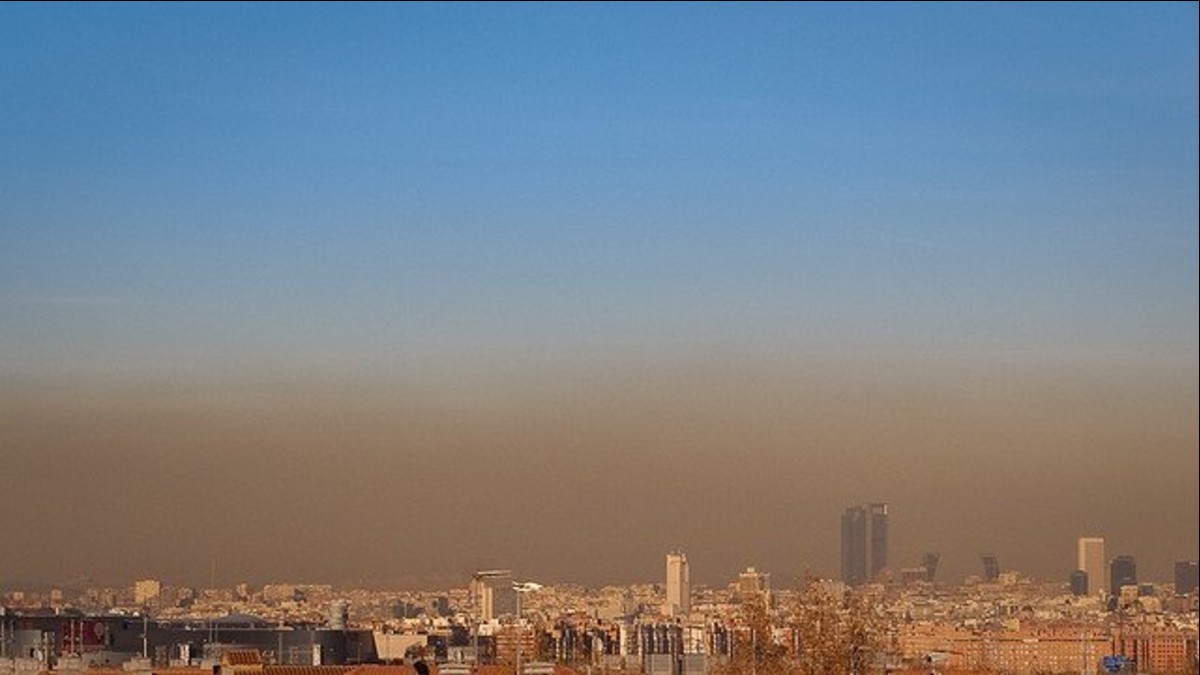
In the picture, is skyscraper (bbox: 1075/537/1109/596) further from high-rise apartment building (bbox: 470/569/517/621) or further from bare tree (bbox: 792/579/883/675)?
bare tree (bbox: 792/579/883/675)

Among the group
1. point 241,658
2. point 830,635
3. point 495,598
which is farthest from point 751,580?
point 830,635

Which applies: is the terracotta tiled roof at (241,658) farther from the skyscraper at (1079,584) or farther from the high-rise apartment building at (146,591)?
the skyscraper at (1079,584)

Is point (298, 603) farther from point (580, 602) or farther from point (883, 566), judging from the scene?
point (883, 566)

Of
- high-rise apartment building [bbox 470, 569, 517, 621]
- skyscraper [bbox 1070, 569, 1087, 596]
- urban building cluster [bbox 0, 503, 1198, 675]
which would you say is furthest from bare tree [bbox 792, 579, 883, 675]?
skyscraper [bbox 1070, 569, 1087, 596]

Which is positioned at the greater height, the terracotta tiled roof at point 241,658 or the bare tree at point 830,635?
the bare tree at point 830,635

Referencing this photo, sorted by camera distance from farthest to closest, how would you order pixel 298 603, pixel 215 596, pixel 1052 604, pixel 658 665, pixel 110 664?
pixel 1052 604, pixel 298 603, pixel 215 596, pixel 658 665, pixel 110 664

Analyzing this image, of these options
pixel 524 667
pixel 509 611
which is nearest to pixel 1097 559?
pixel 509 611

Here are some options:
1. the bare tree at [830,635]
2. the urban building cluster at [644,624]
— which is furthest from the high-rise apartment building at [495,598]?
the bare tree at [830,635]
